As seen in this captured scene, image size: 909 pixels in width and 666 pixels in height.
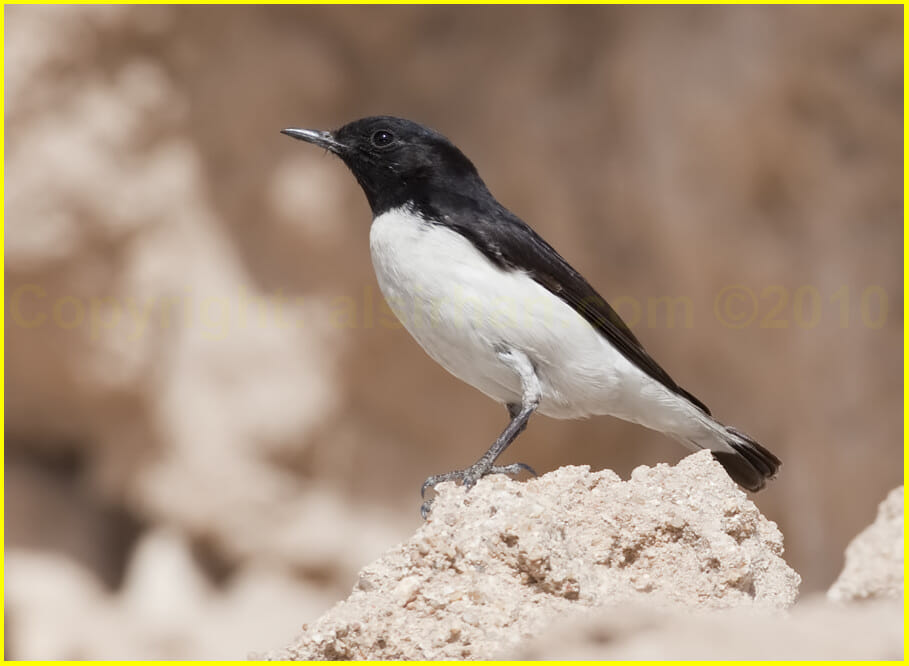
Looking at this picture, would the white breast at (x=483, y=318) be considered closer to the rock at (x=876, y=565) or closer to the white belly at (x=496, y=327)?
the white belly at (x=496, y=327)

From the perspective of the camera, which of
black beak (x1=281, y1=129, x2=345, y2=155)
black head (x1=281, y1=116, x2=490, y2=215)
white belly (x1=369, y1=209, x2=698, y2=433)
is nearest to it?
white belly (x1=369, y1=209, x2=698, y2=433)

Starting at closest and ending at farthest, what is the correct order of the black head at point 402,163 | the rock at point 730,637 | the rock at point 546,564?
the rock at point 730,637, the rock at point 546,564, the black head at point 402,163

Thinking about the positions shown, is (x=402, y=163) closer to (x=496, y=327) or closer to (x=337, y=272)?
(x=496, y=327)

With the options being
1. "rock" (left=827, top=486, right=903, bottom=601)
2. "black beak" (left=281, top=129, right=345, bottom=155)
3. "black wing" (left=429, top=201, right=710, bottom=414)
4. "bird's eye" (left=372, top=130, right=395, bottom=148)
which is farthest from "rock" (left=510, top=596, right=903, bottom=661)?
"black beak" (left=281, top=129, right=345, bottom=155)

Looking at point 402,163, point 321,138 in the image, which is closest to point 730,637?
point 402,163

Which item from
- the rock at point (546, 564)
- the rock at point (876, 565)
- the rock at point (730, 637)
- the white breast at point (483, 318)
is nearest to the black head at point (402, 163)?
the white breast at point (483, 318)

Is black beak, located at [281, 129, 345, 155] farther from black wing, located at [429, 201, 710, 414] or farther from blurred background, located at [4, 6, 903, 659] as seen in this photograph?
blurred background, located at [4, 6, 903, 659]

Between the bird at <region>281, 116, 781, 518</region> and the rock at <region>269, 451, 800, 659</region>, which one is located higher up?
the bird at <region>281, 116, 781, 518</region>
